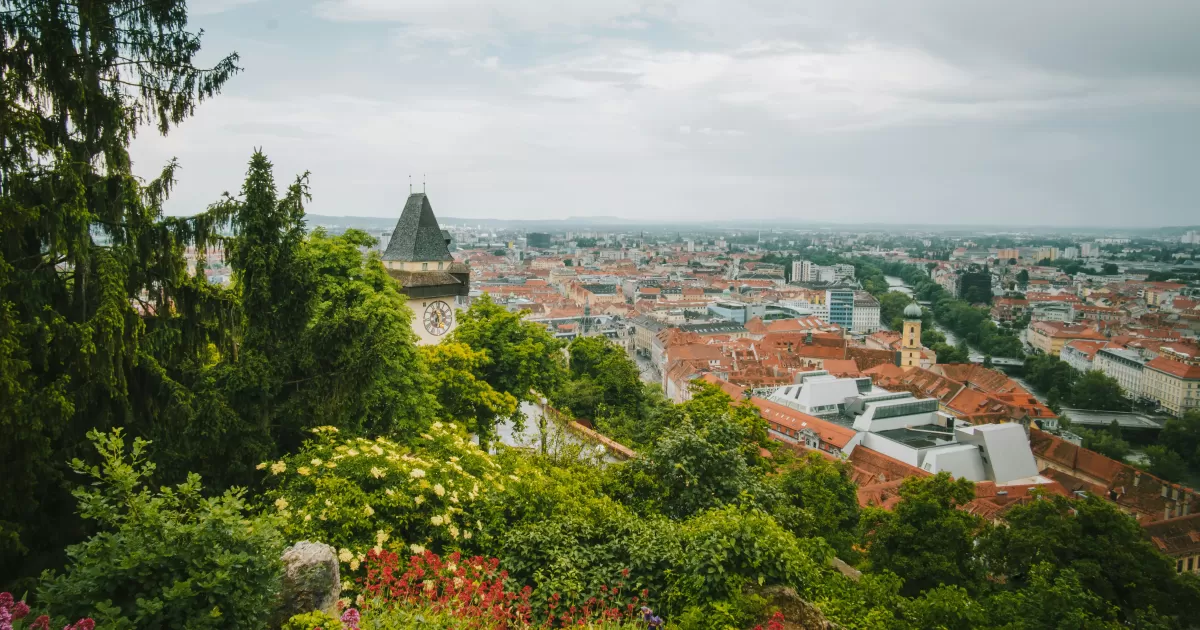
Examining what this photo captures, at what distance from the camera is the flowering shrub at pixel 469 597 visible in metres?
5.77

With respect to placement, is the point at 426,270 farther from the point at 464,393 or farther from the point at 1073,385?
the point at 1073,385

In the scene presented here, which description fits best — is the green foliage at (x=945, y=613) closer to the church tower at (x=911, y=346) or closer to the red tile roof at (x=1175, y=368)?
the red tile roof at (x=1175, y=368)

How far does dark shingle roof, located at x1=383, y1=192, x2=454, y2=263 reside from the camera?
77.4 ft

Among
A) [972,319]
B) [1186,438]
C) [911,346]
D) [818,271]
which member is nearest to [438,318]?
[1186,438]

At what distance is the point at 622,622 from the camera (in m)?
6.59

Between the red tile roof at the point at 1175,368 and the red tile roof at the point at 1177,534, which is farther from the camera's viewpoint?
the red tile roof at the point at 1175,368

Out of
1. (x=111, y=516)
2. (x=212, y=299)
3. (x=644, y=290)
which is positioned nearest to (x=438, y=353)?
(x=212, y=299)

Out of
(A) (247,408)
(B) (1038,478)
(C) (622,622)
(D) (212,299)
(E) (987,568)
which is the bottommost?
(B) (1038,478)

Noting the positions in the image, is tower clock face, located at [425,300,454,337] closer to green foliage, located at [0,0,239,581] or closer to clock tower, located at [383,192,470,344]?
clock tower, located at [383,192,470,344]

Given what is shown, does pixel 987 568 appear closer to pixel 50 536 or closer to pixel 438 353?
pixel 438 353

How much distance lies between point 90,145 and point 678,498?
725 centimetres

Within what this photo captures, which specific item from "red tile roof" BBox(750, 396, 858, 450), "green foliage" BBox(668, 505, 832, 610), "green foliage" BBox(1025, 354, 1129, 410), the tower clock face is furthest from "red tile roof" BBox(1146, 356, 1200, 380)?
"green foliage" BBox(668, 505, 832, 610)

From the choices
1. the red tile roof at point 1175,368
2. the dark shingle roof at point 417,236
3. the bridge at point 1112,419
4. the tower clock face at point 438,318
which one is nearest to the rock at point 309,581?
the tower clock face at point 438,318

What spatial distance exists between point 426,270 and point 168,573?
19.0m
